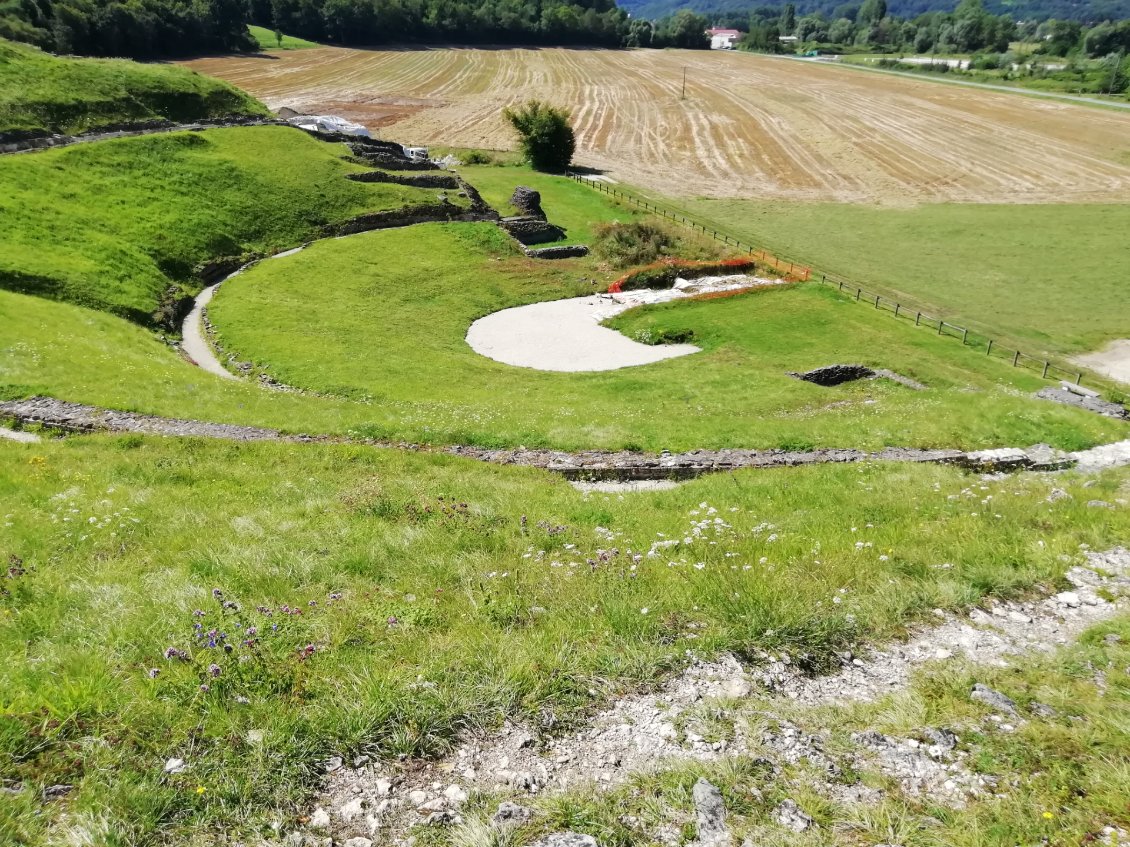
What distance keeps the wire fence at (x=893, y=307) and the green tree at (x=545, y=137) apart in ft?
57.7

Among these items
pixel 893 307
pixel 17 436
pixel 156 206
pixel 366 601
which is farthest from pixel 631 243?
→ pixel 366 601

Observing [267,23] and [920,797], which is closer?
[920,797]

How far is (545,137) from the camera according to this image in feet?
247

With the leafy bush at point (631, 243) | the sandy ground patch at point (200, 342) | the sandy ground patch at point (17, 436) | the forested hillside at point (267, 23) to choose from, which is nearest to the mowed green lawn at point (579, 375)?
the sandy ground patch at point (200, 342)

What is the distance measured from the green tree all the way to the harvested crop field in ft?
24.4

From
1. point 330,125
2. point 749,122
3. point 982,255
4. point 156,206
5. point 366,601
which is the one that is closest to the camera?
Answer: point 366,601

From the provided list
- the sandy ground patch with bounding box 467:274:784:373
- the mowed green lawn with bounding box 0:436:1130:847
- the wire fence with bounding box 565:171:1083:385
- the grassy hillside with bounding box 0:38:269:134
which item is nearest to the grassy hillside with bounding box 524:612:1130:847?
the mowed green lawn with bounding box 0:436:1130:847

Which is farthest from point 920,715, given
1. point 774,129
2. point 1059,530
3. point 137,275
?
point 774,129

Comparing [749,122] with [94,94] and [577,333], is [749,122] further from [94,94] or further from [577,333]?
[94,94]

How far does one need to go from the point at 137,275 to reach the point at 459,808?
3733cm

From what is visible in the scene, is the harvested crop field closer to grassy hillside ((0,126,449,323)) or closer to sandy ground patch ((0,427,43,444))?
grassy hillside ((0,126,449,323))

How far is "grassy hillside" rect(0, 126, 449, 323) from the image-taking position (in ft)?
106

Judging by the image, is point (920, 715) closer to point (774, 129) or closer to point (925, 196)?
point (925, 196)

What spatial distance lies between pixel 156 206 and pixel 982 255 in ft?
196
